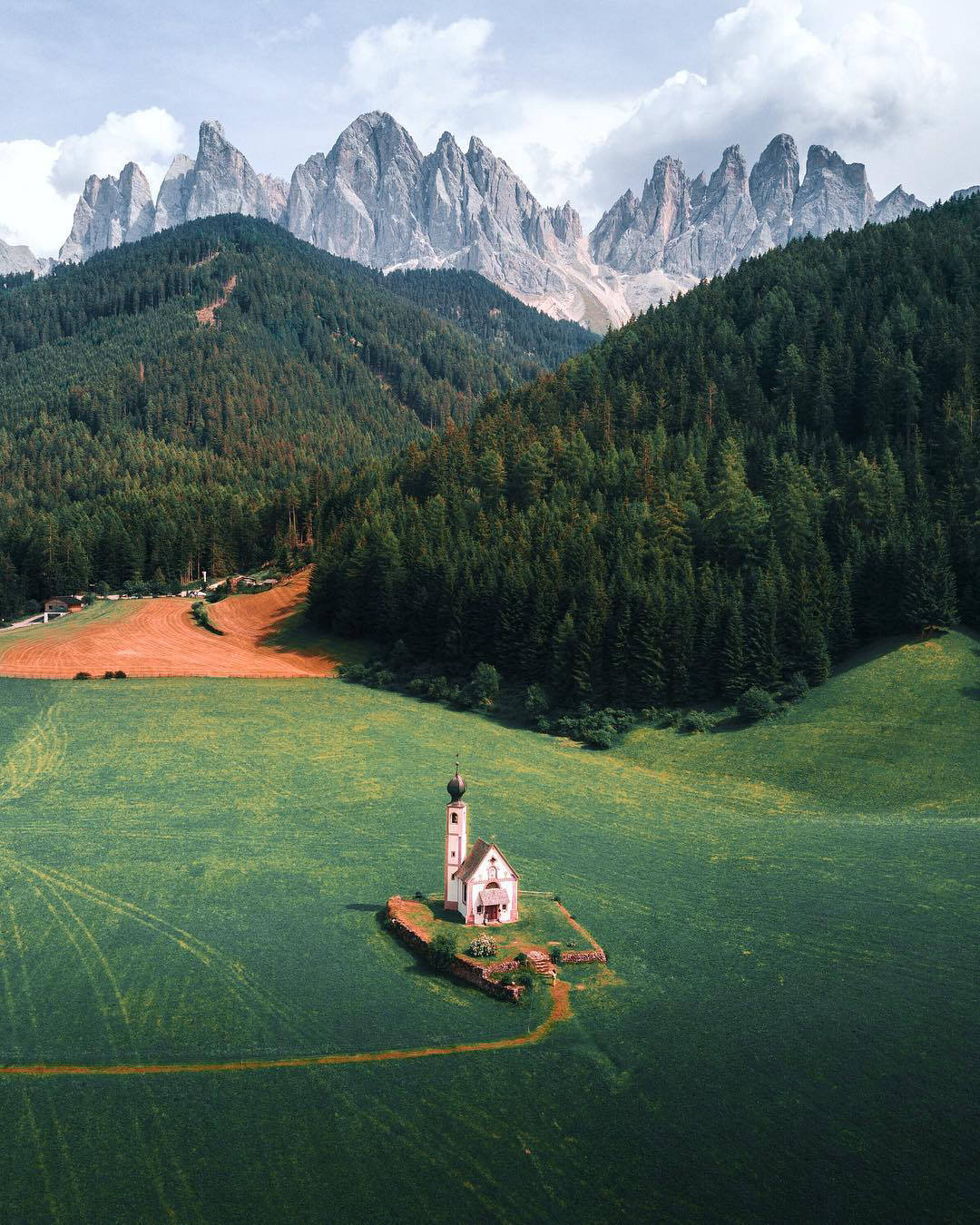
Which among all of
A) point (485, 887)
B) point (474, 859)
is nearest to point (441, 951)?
point (485, 887)

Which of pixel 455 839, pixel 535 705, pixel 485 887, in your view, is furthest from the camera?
pixel 535 705

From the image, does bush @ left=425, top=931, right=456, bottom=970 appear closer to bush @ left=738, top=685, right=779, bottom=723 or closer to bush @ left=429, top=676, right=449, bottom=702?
bush @ left=738, top=685, right=779, bottom=723

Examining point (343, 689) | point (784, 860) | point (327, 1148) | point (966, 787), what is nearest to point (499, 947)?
point (327, 1148)

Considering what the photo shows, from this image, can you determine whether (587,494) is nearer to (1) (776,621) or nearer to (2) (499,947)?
(1) (776,621)

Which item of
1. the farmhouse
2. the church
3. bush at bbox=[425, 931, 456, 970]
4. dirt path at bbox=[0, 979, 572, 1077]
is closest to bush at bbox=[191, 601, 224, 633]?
the farmhouse

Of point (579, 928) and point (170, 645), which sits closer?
point (579, 928)

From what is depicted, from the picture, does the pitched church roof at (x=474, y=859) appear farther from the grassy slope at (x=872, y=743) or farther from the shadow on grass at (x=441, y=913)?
the grassy slope at (x=872, y=743)

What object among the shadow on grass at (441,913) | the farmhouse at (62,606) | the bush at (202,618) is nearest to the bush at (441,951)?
the shadow on grass at (441,913)

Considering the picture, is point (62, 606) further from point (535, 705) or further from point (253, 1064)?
point (253, 1064)
